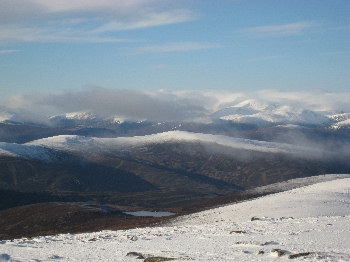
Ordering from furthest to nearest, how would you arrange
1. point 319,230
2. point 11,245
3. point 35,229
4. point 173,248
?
point 35,229 < point 11,245 < point 319,230 < point 173,248

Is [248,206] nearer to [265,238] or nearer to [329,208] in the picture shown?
[329,208]

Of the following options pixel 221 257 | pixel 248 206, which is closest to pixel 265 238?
pixel 221 257

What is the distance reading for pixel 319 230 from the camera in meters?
40.2

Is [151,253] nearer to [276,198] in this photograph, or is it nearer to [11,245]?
[11,245]

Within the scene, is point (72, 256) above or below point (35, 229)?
above

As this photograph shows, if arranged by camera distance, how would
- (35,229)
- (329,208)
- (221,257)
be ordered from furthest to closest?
(35,229), (329,208), (221,257)

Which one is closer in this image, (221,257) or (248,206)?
(221,257)

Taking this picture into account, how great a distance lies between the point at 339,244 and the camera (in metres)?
33.9

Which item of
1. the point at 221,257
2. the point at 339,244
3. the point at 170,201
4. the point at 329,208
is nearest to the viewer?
the point at 221,257

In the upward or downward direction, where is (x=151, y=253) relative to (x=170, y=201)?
upward

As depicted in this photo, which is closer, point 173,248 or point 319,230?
point 173,248

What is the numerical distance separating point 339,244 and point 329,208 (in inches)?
1065

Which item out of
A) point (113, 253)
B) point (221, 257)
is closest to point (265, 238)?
point (221, 257)

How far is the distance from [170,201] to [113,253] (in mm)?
142893
